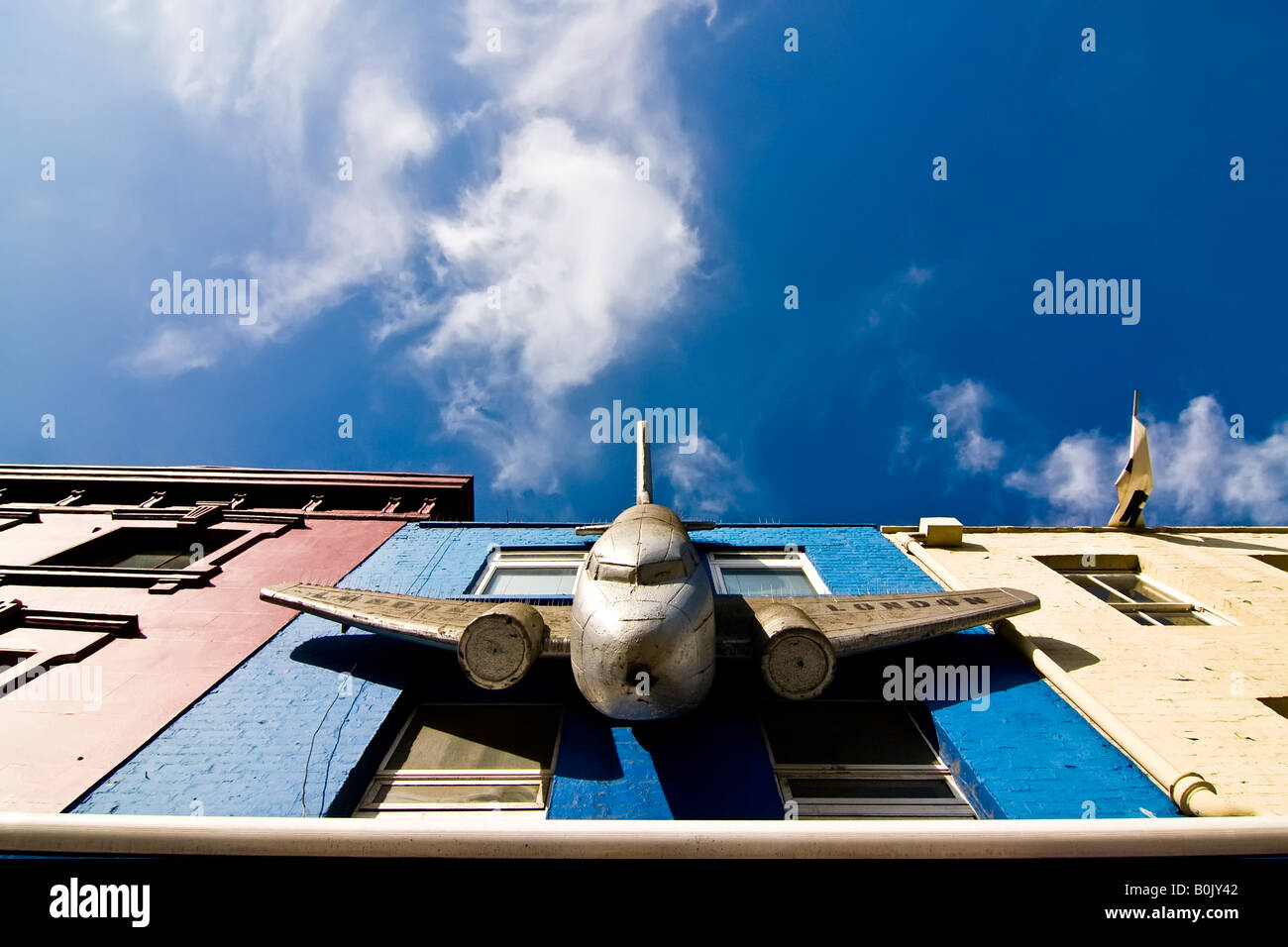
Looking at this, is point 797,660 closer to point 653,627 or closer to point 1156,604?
point 653,627

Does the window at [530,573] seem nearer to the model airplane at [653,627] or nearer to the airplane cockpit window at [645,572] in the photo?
the model airplane at [653,627]

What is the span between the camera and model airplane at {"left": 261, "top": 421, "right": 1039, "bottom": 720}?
21.0 feet

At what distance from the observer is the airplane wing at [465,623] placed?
7.42 metres

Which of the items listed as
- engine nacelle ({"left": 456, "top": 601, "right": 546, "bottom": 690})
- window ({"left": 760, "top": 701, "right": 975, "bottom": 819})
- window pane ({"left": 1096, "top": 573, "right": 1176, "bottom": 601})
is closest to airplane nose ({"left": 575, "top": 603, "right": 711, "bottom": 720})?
engine nacelle ({"left": 456, "top": 601, "right": 546, "bottom": 690})

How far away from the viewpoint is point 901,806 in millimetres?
7758

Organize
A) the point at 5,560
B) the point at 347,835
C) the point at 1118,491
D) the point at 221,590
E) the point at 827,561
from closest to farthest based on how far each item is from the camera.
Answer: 1. the point at 347,835
2. the point at 221,590
3. the point at 5,560
4. the point at 827,561
5. the point at 1118,491

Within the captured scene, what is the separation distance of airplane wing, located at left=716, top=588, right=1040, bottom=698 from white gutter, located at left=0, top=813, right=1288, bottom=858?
7.37ft

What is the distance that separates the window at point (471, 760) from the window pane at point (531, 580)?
4.09 meters

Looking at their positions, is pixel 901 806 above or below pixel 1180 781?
below

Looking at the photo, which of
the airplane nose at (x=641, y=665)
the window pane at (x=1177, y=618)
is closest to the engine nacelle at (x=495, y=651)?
the airplane nose at (x=641, y=665)

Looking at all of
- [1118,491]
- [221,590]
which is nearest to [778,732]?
[221,590]

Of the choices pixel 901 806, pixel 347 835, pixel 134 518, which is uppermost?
pixel 134 518
